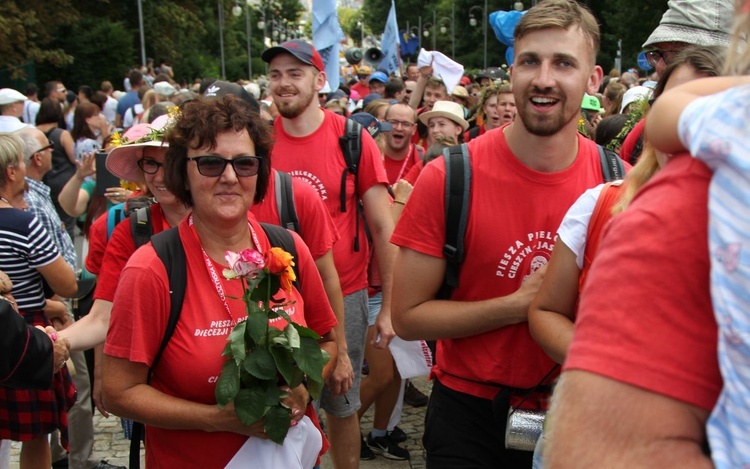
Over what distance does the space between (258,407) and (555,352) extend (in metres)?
0.94

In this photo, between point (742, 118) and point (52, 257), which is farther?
point (52, 257)

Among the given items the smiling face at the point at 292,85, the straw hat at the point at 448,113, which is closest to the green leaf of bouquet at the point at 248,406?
the smiling face at the point at 292,85

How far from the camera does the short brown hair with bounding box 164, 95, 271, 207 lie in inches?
121

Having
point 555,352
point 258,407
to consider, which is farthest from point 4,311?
point 555,352

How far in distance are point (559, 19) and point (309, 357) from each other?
1.49 m

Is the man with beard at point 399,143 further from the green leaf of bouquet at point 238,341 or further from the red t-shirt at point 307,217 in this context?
the green leaf of bouquet at point 238,341

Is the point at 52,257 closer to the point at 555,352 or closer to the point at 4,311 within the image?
the point at 4,311

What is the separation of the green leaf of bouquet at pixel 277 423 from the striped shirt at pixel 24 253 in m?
2.15

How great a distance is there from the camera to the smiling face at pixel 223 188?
2.99 m

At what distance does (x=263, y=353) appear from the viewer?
8.73ft

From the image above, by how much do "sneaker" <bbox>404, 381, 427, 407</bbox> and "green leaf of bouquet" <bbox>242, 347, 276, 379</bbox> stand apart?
405 cm

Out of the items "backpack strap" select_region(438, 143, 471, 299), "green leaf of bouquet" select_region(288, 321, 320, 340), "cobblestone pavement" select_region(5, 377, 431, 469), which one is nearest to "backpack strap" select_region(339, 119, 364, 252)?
"cobblestone pavement" select_region(5, 377, 431, 469)

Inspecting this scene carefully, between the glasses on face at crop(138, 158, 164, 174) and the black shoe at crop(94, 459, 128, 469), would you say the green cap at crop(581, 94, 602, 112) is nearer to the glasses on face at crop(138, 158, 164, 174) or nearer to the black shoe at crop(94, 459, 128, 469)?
the glasses on face at crop(138, 158, 164, 174)

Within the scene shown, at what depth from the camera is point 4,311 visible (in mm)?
2850
